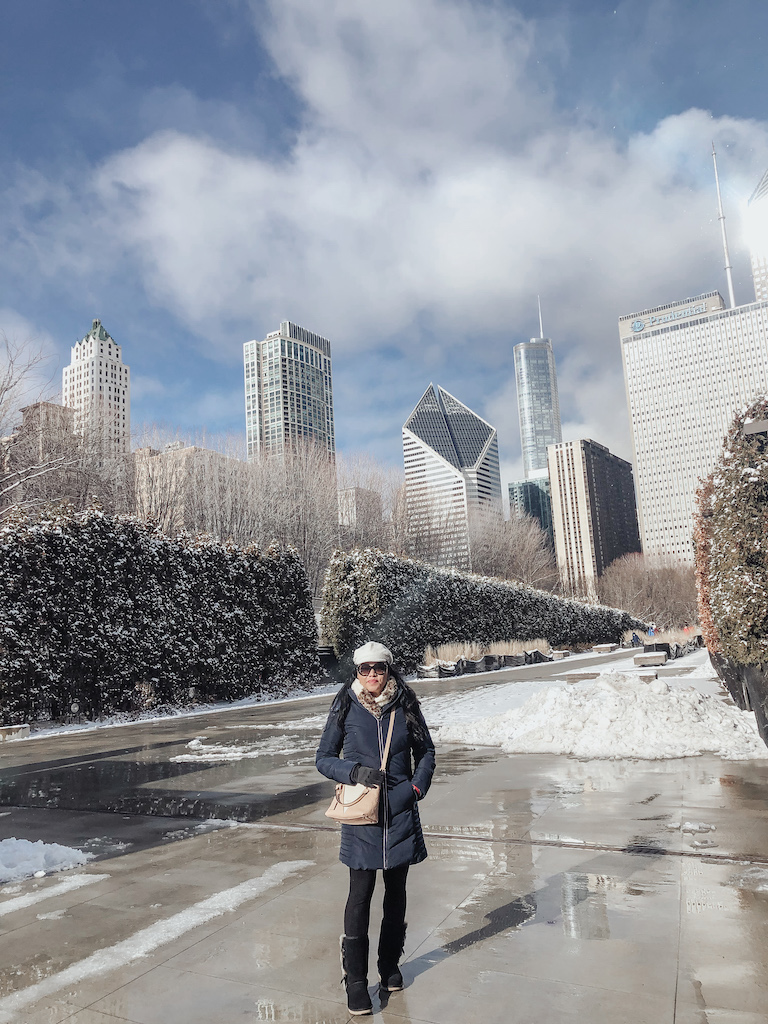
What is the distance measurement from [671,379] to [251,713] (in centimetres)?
13943

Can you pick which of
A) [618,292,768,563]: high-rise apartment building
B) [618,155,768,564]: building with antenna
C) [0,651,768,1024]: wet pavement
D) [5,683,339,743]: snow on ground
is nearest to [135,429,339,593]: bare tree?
[5,683,339,743]: snow on ground

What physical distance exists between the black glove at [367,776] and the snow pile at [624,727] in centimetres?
606

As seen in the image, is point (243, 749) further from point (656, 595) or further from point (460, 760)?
point (656, 595)

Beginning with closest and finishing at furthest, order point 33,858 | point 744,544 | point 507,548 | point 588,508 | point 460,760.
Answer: point 33,858 → point 744,544 → point 460,760 → point 507,548 → point 588,508

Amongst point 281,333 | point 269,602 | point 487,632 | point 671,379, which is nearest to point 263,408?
point 281,333

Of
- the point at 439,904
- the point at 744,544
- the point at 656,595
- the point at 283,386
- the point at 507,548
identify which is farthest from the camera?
the point at 283,386

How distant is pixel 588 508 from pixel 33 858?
542ft

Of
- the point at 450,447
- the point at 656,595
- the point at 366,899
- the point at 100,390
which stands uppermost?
the point at 450,447

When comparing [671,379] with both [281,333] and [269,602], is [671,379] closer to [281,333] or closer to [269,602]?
[281,333]

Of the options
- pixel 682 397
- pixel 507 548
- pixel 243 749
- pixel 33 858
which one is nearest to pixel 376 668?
pixel 33 858

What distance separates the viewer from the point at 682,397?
135 meters

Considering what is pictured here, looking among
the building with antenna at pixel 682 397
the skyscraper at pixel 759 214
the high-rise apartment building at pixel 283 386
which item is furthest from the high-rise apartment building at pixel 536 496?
the skyscraper at pixel 759 214

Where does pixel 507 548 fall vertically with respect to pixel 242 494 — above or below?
below

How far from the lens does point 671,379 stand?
5428 inches
